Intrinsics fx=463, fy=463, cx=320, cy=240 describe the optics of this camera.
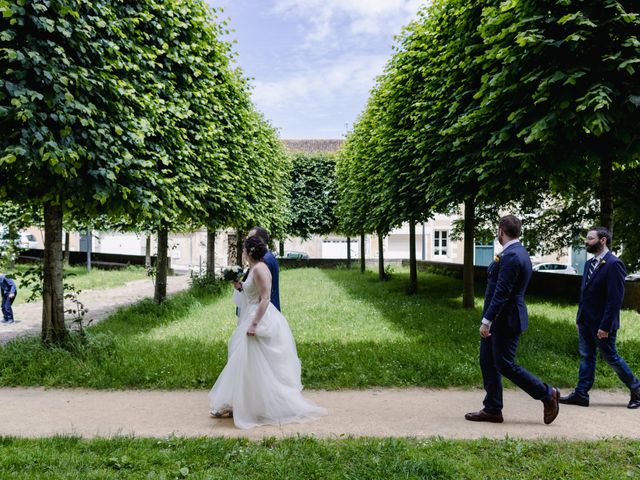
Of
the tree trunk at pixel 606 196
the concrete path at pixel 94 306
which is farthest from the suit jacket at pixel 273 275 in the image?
the concrete path at pixel 94 306

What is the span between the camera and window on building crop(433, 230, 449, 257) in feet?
150

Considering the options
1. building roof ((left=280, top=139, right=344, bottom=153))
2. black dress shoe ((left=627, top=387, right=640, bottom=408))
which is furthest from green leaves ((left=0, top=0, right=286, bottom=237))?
building roof ((left=280, top=139, right=344, bottom=153))

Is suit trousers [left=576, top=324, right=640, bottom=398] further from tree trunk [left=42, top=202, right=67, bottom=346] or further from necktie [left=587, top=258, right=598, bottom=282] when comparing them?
tree trunk [left=42, top=202, right=67, bottom=346]

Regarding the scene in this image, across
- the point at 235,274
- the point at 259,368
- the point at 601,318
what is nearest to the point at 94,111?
the point at 235,274

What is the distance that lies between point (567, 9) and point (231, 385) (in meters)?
6.84

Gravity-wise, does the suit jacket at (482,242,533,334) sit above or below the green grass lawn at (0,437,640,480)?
above

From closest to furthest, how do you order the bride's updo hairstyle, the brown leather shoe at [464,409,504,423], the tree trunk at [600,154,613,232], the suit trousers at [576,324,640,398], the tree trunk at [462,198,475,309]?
the brown leather shoe at [464,409,504,423], the bride's updo hairstyle, the suit trousers at [576,324,640,398], the tree trunk at [600,154,613,232], the tree trunk at [462,198,475,309]

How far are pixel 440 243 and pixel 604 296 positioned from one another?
4105cm

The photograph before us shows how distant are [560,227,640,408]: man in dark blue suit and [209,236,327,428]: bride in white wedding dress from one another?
330 cm

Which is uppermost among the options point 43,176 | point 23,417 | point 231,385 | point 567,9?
point 567,9

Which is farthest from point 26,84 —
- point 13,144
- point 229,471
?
point 229,471

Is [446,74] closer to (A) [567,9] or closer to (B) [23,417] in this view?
(A) [567,9]

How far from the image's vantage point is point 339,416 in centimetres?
534

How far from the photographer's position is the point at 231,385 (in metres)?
5.21
